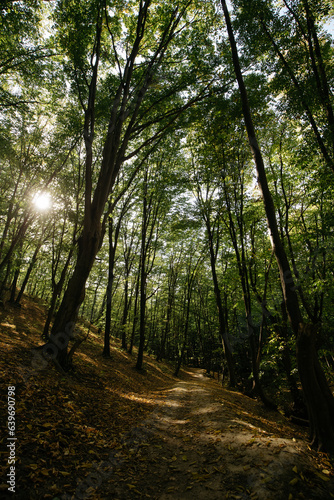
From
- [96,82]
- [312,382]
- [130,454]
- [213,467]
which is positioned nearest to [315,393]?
[312,382]

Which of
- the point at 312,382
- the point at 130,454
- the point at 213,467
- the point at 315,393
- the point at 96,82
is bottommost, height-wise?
the point at 130,454

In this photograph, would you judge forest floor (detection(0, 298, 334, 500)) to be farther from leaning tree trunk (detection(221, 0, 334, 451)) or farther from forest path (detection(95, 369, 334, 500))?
leaning tree trunk (detection(221, 0, 334, 451))

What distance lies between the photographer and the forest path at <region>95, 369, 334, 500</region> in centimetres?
282

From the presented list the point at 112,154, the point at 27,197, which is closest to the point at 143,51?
the point at 112,154

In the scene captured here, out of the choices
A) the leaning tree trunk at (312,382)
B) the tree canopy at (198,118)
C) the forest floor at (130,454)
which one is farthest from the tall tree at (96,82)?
the leaning tree trunk at (312,382)

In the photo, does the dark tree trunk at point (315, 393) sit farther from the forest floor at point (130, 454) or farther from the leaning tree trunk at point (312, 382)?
the forest floor at point (130, 454)

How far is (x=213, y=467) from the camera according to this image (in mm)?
3457

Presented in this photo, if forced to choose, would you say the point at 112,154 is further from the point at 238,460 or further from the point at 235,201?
the point at 238,460

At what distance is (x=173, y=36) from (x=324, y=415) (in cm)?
1199

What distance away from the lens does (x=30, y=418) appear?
354 centimetres

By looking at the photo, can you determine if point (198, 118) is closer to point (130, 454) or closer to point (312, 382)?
point (312, 382)

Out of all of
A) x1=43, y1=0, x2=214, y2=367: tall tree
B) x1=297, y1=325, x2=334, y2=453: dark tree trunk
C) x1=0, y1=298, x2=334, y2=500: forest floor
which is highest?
x1=43, y1=0, x2=214, y2=367: tall tree

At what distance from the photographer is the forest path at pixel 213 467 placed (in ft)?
9.25

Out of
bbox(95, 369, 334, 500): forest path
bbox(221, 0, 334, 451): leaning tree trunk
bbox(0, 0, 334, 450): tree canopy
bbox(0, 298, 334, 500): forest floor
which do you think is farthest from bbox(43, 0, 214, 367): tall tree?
bbox(221, 0, 334, 451): leaning tree trunk
